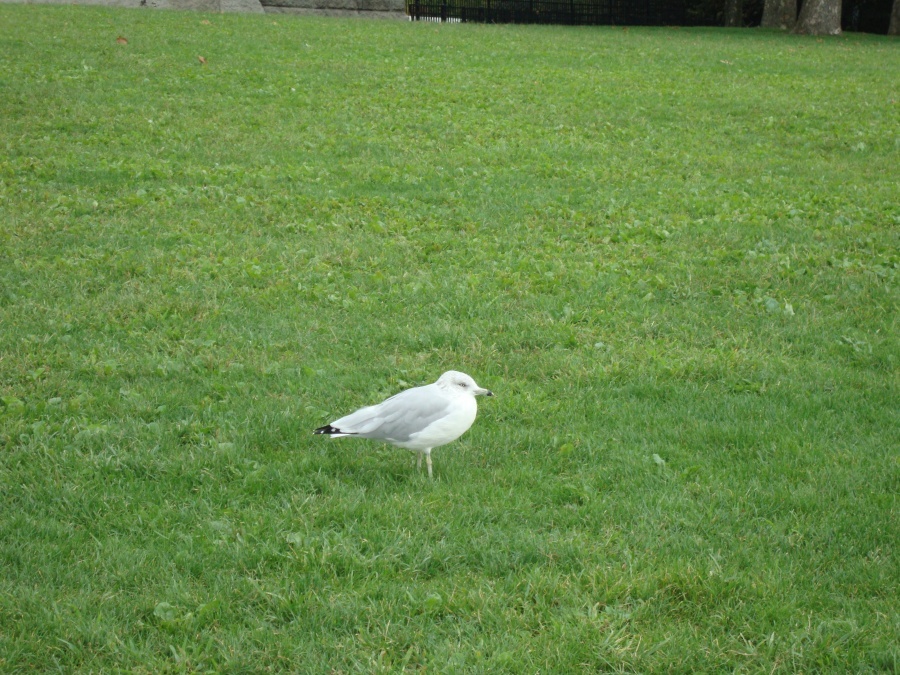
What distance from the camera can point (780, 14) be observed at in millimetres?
34406

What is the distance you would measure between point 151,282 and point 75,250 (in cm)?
119

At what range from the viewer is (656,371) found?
6742mm

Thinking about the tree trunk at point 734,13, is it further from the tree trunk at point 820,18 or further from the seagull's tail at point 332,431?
the seagull's tail at point 332,431

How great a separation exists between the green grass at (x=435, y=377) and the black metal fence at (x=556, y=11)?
22324 mm

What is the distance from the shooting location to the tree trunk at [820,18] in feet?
98.7

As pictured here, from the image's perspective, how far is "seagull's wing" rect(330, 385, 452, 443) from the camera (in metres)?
5.06

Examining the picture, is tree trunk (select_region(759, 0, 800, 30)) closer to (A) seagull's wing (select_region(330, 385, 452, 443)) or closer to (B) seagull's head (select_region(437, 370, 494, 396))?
(B) seagull's head (select_region(437, 370, 494, 396))

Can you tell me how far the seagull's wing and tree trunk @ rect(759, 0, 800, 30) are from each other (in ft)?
104

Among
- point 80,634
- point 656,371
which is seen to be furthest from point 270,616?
point 656,371

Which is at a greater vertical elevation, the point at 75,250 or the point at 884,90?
the point at 884,90

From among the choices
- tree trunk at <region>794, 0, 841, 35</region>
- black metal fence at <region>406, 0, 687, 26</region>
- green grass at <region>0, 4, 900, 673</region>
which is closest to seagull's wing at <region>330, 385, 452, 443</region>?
green grass at <region>0, 4, 900, 673</region>

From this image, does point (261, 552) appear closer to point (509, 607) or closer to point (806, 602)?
point (509, 607)

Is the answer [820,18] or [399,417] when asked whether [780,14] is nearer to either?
[820,18]

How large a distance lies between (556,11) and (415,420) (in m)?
35.7
